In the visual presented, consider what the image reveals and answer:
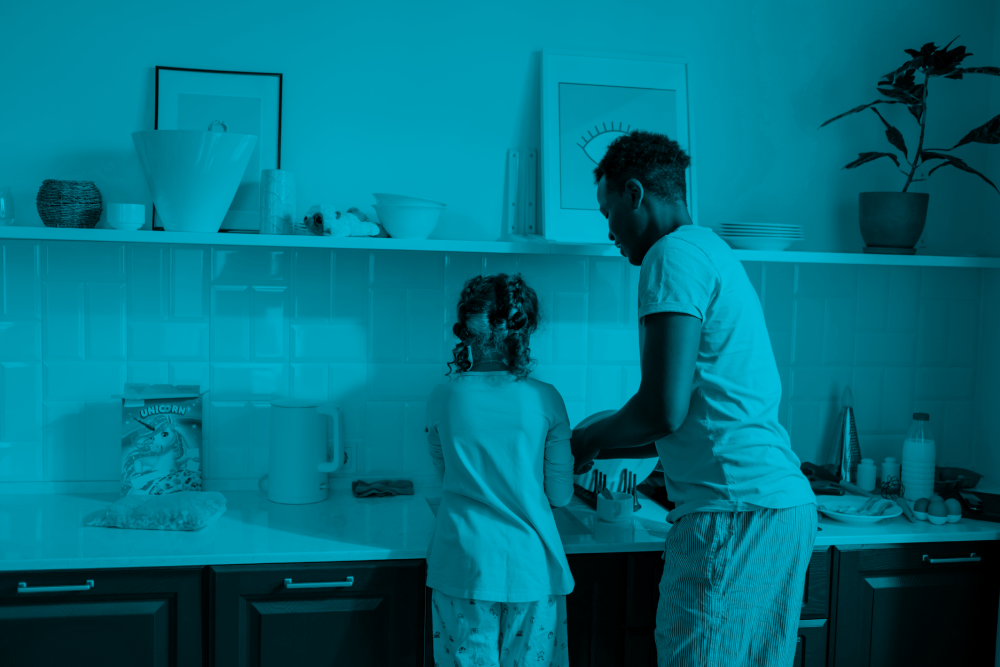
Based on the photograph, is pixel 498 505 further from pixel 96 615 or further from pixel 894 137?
pixel 894 137

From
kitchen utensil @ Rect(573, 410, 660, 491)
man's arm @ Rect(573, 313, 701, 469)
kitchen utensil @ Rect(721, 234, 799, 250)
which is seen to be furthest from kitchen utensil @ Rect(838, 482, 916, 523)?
man's arm @ Rect(573, 313, 701, 469)

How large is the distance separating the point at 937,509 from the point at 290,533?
1.52m

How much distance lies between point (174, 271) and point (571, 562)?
4.03 ft

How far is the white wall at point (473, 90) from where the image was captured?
6.40 ft

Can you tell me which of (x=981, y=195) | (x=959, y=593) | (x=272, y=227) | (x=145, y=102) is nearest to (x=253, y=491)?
(x=272, y=227)

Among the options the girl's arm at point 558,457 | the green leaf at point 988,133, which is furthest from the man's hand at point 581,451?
the green leaf at point 988,133

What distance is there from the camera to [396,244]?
72.2 inches

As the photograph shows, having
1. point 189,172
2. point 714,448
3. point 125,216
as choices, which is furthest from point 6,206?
point 714,448

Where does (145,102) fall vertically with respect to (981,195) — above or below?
above

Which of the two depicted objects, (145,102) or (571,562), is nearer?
(571,562)

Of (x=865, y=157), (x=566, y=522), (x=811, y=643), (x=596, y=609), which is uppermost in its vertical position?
(x=865, y=157)

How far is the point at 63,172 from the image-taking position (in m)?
1.96

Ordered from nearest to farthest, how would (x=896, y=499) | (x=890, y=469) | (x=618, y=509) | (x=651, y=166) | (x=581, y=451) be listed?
1. (x=651, y=166)
2. (x=581, y=451)
3. (x=618, y=509)
4. (x=896, y=499)
5. (x=890, y=469)

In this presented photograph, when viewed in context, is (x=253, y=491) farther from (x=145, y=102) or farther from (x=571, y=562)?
(x=145, y=102)
